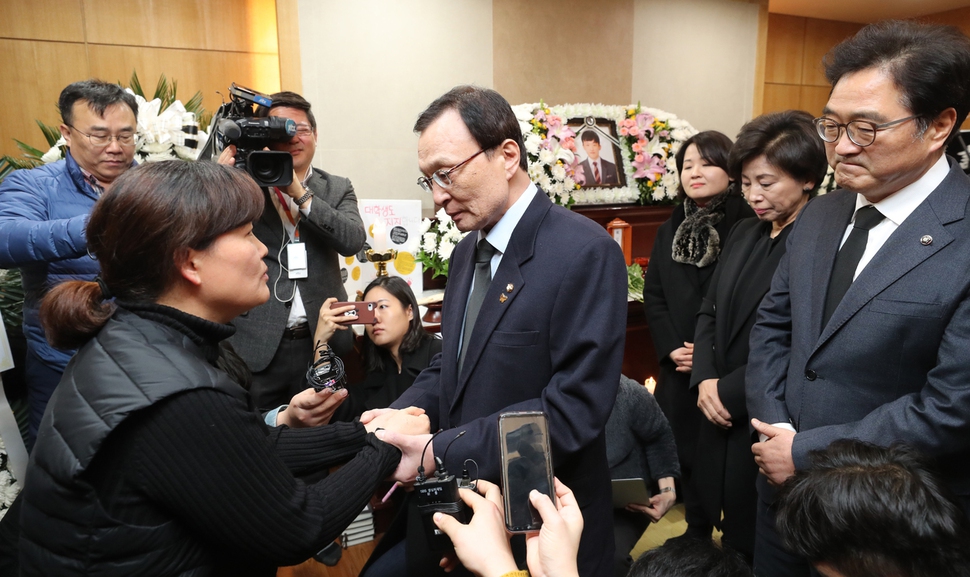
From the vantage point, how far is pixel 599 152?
3.79 metres

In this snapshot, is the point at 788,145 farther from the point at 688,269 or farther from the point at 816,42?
the point at 816,42

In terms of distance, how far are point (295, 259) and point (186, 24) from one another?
2576 millimetres

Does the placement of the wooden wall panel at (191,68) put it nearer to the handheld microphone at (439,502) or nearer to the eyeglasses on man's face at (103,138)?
the eyeglasses on man's face at (103,138)

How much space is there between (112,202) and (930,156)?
62.4 inches

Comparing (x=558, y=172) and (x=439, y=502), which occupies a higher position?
(x=558, y=172)

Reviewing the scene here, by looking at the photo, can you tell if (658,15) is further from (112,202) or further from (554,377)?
(112,202)

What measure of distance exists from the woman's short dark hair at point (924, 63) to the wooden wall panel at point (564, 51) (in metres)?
3.02

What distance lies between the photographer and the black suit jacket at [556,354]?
4.21 ft

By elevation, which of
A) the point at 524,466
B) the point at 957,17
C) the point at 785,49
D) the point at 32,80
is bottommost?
the point at 524,466

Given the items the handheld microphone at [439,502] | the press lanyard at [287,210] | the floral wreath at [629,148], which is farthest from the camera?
the floral wreath at [629,148]

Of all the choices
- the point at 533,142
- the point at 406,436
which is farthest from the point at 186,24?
the point at 406,436

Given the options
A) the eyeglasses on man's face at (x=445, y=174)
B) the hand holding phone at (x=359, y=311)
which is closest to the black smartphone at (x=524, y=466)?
the eyeglasses on man's face at (x=445, y=174)

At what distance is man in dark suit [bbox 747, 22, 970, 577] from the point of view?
1297mm

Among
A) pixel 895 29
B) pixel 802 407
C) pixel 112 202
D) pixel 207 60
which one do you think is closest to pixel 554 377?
pixel 802 407
